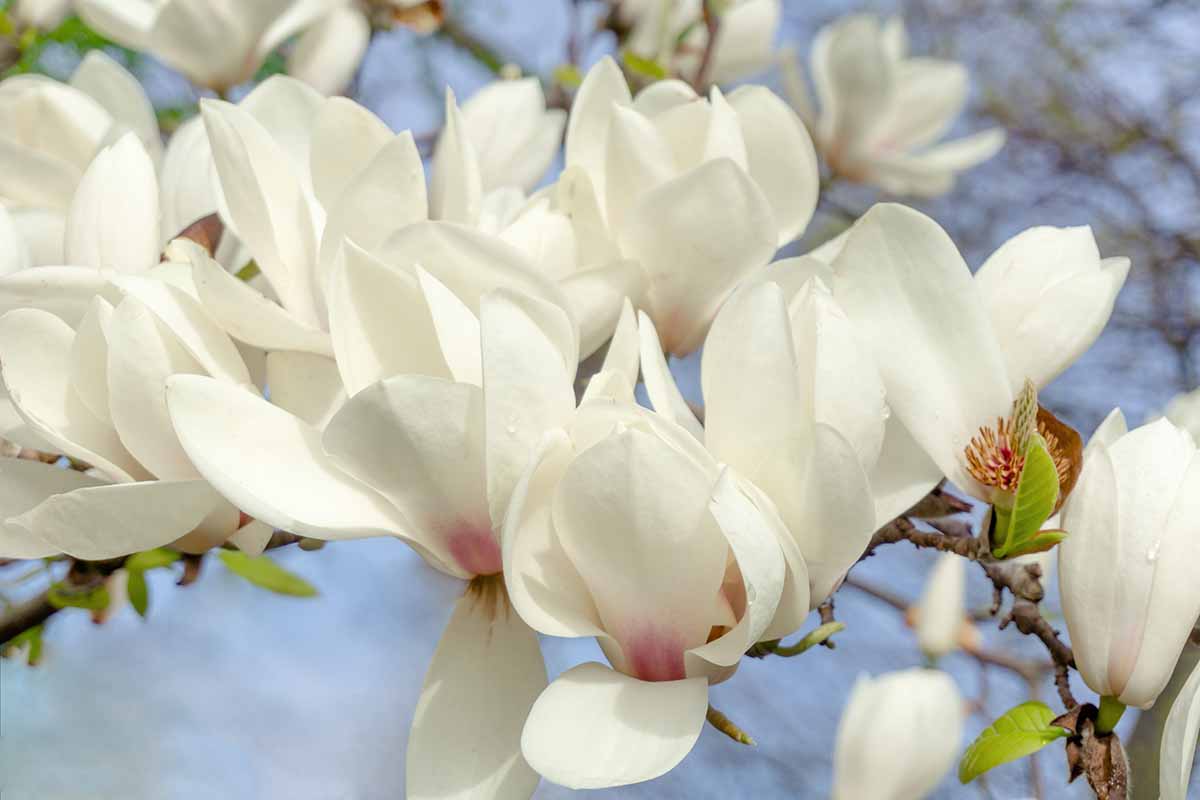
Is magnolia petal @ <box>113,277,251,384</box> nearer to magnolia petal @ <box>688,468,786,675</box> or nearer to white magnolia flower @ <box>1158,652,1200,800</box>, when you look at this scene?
magnolia petal @ <box>688,468,786,675</box>

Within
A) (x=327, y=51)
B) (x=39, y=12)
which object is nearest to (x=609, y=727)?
(x=327, y=51)

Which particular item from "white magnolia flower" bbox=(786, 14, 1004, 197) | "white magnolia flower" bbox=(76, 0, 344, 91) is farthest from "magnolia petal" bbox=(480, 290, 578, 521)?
"white magnolia flower" bbox=(786, 14, 1004, 197)

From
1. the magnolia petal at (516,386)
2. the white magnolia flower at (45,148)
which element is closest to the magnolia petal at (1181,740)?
the magnolia petal at (516,386)

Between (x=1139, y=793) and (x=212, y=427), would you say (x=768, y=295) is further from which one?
(x=1139, y=793)

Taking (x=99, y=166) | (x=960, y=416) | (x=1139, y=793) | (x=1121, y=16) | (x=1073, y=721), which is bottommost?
(x=1121, y=16)

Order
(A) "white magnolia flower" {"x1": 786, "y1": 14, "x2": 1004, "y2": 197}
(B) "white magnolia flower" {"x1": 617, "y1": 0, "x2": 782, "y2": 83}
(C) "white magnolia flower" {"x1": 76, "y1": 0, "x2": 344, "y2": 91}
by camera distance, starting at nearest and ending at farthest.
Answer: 1. (C) "white magnolia flower" {"x1": 76, "y1": 0, "x2": 344, "y2": 91}
2. (B) "white magnolia flower" {"x1": 617, "y1": 0, "x2": 782, "y2": 83}
3. (A) "white magnolia flower" {"x1": 786, "y1": 14, "x2": 1004, "y2": 197}

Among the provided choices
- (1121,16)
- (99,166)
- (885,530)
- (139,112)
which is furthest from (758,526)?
(1121,16)

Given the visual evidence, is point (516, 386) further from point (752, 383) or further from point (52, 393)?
point (52, 393)

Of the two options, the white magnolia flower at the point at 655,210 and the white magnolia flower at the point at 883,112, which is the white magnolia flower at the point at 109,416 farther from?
the white magnolia flower at the point at 883,112
